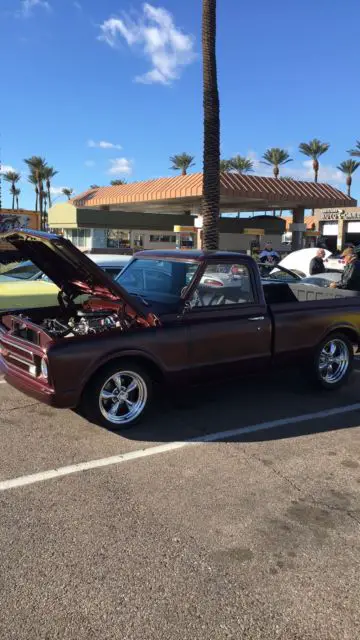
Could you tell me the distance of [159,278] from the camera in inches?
212

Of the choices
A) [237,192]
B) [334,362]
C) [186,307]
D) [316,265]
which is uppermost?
[237,192]

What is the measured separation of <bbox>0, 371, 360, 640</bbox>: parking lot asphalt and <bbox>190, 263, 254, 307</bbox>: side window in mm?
1168

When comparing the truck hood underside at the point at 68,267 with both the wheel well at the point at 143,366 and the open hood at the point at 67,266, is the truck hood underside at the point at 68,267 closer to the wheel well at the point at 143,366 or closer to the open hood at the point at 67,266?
the open hood at the point at 67,266

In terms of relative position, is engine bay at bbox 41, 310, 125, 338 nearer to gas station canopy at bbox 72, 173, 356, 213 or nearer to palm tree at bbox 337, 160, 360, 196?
gas station canopy at bbox 72, 173, 356, 213

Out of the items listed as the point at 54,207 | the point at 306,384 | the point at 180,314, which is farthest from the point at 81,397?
the point at 54,207

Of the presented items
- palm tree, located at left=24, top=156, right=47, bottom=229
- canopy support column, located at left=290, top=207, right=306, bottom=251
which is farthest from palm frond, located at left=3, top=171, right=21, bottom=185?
canopy support column, located at left=290, top=207, right=306, bottom=251

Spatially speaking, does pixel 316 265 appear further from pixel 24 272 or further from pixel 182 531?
pixel 182 531

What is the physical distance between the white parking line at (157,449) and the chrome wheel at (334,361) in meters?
0.64

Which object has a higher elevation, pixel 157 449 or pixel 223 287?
pixel 223 287

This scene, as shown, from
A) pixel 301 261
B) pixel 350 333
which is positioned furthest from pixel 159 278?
pixel 301 261

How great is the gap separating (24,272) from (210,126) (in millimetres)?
7807

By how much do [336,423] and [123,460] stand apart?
7.38ft

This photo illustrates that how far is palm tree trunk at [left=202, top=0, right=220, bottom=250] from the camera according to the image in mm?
13969

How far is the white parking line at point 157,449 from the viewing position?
12.3 ft
